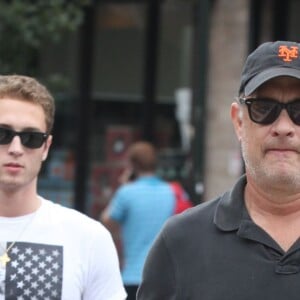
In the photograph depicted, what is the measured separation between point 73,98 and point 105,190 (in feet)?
3.93

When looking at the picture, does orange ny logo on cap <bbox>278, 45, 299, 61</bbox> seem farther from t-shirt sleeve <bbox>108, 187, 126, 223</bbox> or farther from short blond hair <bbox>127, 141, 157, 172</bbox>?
short blond hair <bbox>127, 141, 157, 172</bbox>

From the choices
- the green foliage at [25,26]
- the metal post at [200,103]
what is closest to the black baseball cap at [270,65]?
the metal post at [200,103]

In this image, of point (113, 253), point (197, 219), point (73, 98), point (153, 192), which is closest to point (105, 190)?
point (73, 98)

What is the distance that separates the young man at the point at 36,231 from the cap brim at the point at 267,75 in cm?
114

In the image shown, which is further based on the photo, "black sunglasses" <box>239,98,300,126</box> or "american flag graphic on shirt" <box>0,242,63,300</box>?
"american flag graphic on shirt" <box>0,242,63,300</box>

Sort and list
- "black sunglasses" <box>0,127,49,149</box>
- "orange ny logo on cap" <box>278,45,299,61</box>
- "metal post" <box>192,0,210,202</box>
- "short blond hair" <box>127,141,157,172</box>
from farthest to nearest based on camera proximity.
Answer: "short blond hair" <box>127,141,157,172</box>, "metal post" <box>192,0,210,202</box>, "black sunglasses" <box>0,127,49,149</box>, "orange ny logo on cap" <box>278,45,299,61</box>

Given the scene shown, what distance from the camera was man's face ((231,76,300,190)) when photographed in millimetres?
2635

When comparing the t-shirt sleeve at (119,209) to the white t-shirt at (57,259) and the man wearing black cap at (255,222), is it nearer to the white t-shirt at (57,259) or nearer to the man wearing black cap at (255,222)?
the white t-shirt at (57,259)

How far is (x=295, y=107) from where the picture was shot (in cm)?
269

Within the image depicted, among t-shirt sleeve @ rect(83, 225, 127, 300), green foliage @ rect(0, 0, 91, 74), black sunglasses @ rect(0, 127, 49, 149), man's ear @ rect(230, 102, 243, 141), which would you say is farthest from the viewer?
green foliage @ rect(0, 0, 91, 74)

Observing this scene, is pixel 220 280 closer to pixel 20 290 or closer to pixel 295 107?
pixel 295 107

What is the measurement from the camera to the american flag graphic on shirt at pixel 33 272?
343cm

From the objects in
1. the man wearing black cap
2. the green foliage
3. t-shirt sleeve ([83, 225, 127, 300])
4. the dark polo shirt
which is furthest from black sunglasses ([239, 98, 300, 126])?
the green foliage

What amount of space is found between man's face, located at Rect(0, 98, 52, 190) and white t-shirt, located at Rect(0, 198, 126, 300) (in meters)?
0.14
